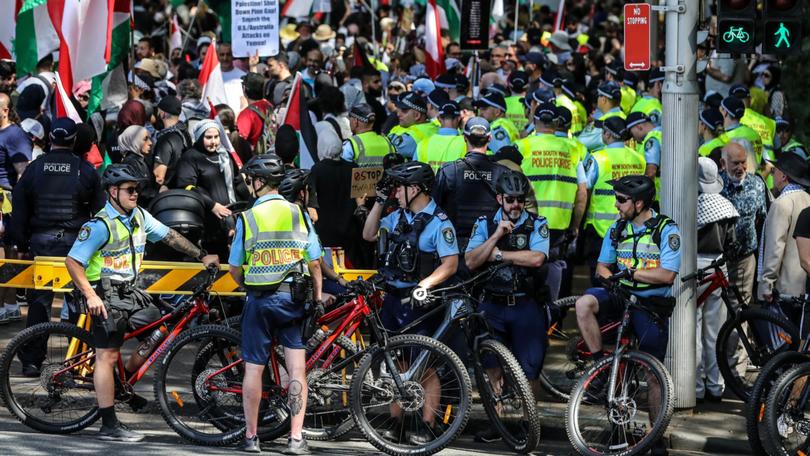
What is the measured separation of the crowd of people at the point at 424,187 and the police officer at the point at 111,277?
20 millimetres

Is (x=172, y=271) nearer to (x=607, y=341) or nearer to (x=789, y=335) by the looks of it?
(x=607, y=341)

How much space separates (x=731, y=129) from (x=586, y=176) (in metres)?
2.27

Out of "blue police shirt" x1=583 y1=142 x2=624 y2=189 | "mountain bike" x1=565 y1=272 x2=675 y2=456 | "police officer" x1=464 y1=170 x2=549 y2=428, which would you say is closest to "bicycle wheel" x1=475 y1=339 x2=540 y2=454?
"mountain bike" x1=565 y1=272 x2=675 y2=456

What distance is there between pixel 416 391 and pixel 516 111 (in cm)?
802

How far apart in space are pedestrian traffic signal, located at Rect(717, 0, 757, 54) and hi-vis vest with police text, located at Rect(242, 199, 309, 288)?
3.45 m

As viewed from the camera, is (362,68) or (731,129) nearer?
(731,129)

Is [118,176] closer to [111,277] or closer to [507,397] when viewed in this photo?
[111,277]

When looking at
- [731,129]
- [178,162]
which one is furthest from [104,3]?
[731,129]

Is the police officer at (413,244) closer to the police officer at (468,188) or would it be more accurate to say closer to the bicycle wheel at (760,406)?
the police officer at (468,188)

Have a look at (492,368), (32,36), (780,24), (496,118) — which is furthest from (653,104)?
(492,368)

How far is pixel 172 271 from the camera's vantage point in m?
10.9

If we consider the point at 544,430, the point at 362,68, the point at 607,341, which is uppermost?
the point at 362,68

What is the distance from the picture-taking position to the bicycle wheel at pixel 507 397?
9.24 metres

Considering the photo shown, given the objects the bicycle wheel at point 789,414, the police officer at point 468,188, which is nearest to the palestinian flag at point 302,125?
the police officer at point 468,188
